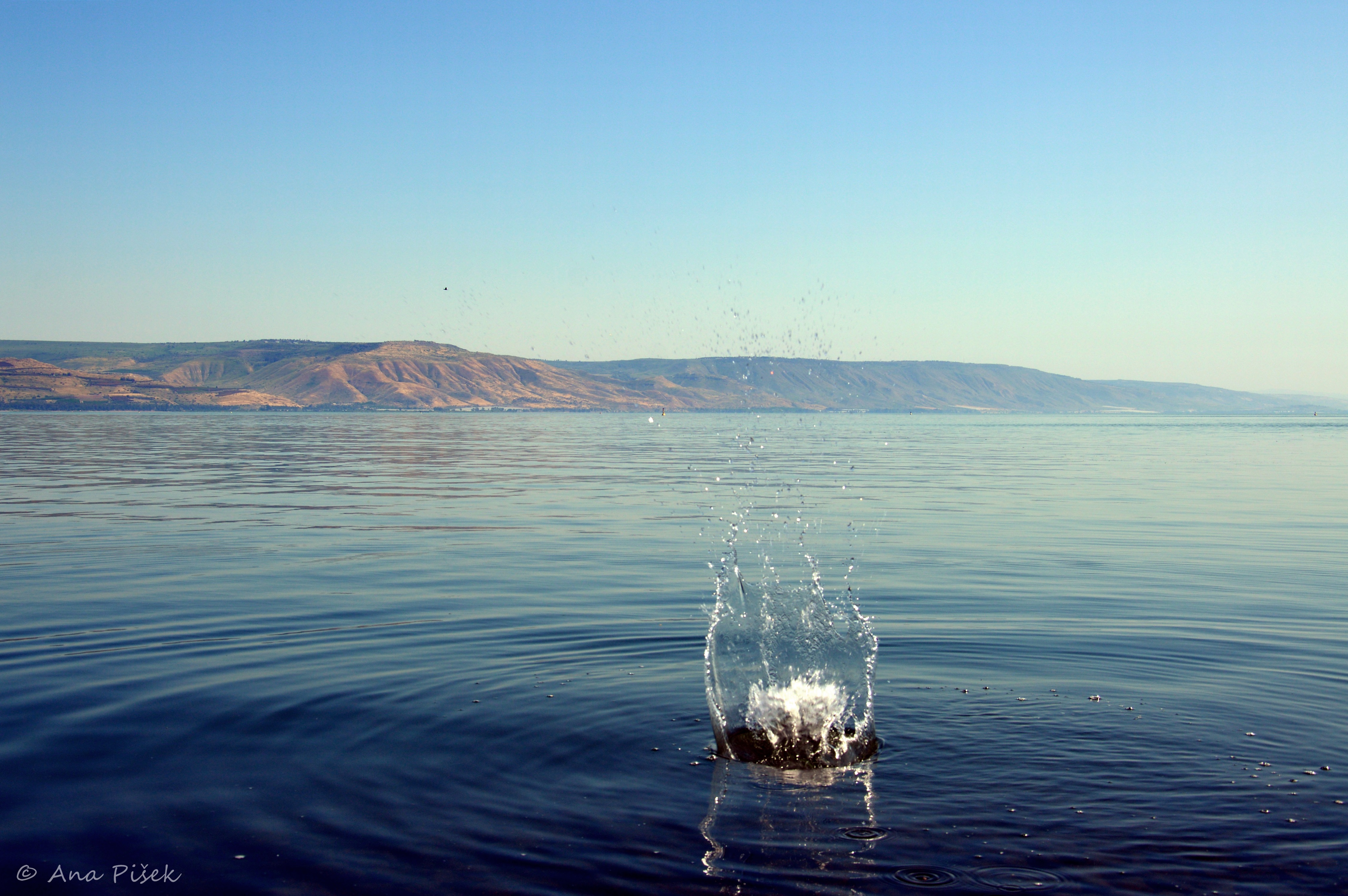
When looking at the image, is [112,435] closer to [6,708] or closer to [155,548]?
[155,548]

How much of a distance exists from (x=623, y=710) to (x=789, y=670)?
2432 mm

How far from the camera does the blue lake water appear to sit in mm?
7996

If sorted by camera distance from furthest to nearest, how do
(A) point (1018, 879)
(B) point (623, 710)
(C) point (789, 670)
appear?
(C) point (789, 670) → (B) point (623, 710) → (A) point (1018, 879)

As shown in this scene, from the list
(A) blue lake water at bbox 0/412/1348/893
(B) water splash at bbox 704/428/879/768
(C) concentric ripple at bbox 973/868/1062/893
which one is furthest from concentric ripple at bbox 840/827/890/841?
(B) water splash at bbox 704/428/879/768

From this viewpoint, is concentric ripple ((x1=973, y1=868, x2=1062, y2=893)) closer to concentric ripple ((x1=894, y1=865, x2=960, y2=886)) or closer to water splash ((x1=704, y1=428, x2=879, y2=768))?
concentric ripple ((x1=894, y1=865, x2=960, y2=886))

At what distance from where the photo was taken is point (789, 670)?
44.2 ft

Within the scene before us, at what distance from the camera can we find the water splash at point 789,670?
1099 cm

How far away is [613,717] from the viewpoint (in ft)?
38.5

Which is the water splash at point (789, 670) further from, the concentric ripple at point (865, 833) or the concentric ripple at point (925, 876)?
the concentric ripple at point (925, 876)
